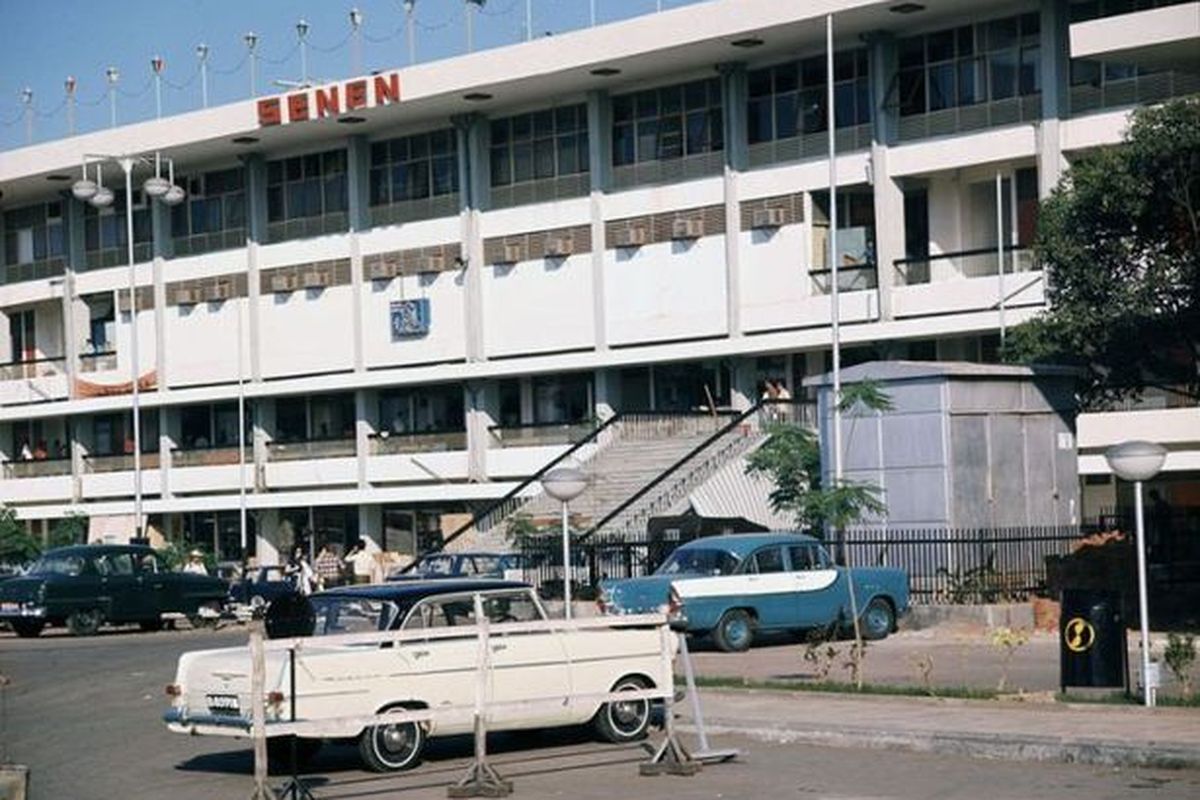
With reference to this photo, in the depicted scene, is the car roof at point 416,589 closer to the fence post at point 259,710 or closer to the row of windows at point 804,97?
the fence post at point 259,710

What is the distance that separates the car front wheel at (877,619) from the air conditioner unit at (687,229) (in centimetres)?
2418

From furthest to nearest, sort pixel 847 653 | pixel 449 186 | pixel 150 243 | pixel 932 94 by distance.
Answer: pixel 150 243
pixel 449 186
pixel 932 94
pixel 847 653

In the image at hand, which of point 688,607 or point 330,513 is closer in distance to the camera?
point 688,607

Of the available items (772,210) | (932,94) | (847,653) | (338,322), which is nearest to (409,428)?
(338,322)

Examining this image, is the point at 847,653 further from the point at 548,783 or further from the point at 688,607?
the point at 548,783

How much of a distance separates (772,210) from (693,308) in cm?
364

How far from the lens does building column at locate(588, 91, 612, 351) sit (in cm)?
5997

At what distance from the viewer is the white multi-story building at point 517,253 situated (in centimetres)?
5191

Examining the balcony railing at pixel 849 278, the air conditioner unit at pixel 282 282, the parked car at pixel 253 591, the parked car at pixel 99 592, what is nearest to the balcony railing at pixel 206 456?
the air conditioner unit at pixel 282 282

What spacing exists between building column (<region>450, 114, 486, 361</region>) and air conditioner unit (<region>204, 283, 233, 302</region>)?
1044cm

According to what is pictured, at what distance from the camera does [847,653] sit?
30.9m

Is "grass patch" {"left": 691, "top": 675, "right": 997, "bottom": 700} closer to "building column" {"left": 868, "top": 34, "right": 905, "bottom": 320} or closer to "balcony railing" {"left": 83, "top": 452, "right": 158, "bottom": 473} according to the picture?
"building column" {"left": 868, "top": 34, "right": 905, "bottom": 320}

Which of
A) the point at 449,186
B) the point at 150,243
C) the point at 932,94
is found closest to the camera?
the point at 932,94

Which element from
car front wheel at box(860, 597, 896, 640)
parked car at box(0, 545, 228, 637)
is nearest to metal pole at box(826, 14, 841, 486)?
car front wheel at box(860, 597, 896, 640)
